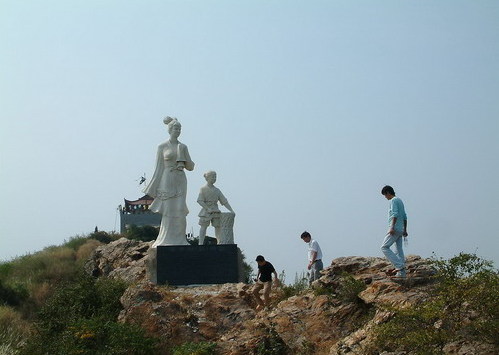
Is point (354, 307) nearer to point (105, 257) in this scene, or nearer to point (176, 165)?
point (176, 165)

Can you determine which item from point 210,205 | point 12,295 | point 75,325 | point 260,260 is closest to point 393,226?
point 260,260

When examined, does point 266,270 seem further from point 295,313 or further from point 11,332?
point 11,332

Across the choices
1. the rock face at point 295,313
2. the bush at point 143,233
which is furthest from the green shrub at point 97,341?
the bush at point 143,233

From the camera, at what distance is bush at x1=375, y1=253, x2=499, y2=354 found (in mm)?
8641

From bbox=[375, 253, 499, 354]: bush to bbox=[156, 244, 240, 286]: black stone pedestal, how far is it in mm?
8690

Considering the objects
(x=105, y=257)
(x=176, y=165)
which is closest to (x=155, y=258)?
(x=176, y=165)

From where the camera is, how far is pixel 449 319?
8.99 m

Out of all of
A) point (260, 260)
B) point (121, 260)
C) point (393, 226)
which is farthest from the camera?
point (121, 260)

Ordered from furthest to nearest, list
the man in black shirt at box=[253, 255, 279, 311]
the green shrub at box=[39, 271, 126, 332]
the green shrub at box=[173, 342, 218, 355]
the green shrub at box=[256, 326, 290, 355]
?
the green shrub at box=[39, 271, 126, 332] → the man in black shirt at box=[253, 255, 279, 311] → the green shrub at box=[173, 342, 218, 355] → the green shrub at box=[256, 326, 290, 355]

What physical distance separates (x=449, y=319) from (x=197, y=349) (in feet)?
12.3

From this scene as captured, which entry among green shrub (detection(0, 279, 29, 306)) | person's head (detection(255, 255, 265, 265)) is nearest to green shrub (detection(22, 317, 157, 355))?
person's head (detection(255, 255, 265, 265))

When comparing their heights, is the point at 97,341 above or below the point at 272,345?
above

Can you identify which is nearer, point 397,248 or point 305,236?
point 397,248

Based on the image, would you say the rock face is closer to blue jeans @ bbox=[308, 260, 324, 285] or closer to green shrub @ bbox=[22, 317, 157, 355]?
green shrub @ bbox=[22, 317, 157, 355]
